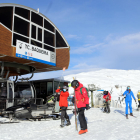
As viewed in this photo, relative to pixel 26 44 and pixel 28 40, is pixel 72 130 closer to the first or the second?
pixel 26 44

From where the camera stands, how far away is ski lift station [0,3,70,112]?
468 inches

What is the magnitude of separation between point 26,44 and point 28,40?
0.61 meters

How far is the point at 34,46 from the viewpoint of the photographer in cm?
1380

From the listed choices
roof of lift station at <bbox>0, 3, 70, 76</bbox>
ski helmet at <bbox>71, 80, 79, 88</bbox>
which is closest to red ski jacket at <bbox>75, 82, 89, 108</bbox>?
ski helmet at <bbox>71, 80, 79, 88</bbox>

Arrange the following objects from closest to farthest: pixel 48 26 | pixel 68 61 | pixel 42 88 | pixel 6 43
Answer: pixel 6 43, pixel 48 26, pixel 68 61, pixel 42 88

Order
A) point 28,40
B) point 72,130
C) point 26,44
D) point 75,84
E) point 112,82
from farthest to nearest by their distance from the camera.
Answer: point 112,82, point 28,40, point 26,44, point 72,130, point 75,84

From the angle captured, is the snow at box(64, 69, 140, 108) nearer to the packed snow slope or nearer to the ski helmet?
the packed snow slope

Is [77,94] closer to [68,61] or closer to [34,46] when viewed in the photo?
[34,46]

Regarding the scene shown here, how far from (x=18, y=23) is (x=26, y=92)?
18.2ft

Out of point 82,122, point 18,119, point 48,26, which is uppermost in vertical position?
point 48,26

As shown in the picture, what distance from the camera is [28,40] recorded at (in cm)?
1365

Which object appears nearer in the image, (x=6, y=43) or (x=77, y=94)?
(x=77, y=94)

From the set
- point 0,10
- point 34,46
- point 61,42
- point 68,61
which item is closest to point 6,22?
point 0,10

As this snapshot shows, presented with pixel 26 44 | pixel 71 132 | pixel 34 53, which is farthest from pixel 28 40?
pixel 71 132
